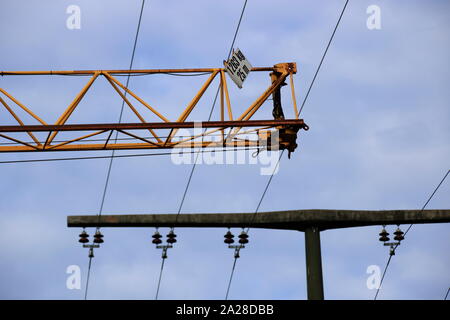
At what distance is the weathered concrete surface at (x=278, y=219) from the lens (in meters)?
31.9

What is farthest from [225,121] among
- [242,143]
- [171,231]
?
[171,231]

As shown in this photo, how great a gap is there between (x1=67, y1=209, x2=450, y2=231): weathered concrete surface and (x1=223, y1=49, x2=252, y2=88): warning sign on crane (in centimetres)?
378

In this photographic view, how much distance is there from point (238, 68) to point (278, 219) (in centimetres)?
452

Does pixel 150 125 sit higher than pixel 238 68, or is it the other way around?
pixel 238 68

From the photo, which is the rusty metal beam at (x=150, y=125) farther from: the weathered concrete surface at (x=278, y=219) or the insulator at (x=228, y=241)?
the insulator at (x=228, y=241)

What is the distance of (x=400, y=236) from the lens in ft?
107

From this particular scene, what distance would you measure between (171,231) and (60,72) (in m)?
5.81

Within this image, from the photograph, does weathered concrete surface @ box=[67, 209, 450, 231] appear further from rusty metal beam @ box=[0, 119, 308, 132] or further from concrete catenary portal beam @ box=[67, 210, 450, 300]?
rusty metal beam @ box=[0, 119, 308, 132]

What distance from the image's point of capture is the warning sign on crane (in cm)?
3117

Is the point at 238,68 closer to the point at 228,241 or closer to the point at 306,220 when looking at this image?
the point at 306,220

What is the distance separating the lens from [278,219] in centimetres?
3294

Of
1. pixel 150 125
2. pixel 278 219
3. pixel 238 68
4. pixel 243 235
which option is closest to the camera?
pixel 238 68

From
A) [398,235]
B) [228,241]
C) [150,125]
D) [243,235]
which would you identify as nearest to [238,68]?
[150,125]
